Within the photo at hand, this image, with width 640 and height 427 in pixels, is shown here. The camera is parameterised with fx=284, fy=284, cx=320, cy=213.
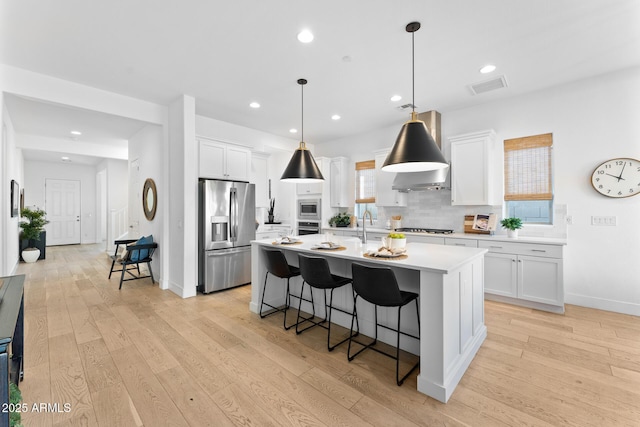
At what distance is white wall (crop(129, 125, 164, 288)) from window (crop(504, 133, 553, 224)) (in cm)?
528

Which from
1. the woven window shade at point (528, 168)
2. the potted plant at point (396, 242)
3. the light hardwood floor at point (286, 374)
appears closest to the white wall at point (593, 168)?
the woven window shade at point (528, 168)

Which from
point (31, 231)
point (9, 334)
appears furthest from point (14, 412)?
point (31, 231)

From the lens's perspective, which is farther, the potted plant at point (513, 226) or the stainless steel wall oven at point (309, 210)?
the stainless steel wall oven at point (309, 210)

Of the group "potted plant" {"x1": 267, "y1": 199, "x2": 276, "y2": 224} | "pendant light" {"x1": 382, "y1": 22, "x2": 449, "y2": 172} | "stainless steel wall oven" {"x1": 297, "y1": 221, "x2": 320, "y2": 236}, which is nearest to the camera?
"pendant light" {"x1": 382, "y1": 22, "x2": 449, "y2": 172}

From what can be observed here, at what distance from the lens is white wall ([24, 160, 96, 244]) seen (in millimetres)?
8758

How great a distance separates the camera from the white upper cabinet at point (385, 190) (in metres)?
5.14

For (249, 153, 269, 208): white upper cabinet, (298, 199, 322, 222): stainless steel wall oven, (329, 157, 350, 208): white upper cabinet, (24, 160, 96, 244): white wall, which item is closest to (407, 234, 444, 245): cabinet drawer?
(329, 157, 350, 208): white upper cabinet

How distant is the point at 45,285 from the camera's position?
4.64 meters

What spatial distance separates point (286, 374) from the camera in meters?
2.21

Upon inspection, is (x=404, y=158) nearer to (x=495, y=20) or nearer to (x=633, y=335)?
(x=495, y=20)

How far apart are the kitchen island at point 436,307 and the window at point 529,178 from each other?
2086 millimetres

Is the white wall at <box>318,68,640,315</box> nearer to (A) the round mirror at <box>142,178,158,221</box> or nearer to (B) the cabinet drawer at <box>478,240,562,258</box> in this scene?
(B) the cabinet drawer at <box>478,240,562,258</box>

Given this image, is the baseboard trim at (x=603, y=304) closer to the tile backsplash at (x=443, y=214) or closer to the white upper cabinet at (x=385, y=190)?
the tile backsplash at (x=443, y=214)

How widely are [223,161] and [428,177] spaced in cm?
337
